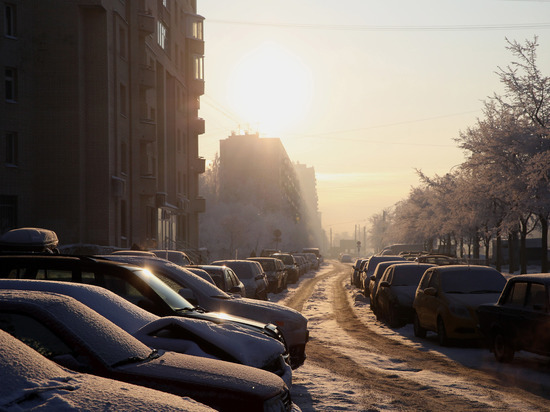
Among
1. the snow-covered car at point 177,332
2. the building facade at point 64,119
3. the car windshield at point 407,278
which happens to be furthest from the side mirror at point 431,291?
the building facade at point 64,119

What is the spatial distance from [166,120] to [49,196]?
20.7 metres

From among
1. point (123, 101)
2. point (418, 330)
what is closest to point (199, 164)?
point (123, 101)

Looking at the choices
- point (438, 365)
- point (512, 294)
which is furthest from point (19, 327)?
point (512, 294)

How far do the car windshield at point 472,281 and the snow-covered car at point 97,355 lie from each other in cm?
1243

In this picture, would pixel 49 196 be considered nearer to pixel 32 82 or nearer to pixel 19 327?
pixel 32 82

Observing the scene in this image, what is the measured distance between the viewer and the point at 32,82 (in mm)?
35125

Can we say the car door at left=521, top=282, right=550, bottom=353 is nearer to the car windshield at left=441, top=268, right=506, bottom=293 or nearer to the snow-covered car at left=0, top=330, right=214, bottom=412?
the car windshield at left=441, top=268, right=506, bottom=293

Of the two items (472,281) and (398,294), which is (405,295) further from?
(472,281)

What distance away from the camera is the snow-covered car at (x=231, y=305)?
11172 mm

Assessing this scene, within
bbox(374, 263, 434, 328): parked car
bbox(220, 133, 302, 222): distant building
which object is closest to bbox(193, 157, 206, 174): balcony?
bbox(374, 263, 434, 328): parked car

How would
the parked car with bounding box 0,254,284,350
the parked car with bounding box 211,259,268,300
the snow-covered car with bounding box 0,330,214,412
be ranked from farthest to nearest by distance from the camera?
the parked car with bounding box 211,259,268,300 → the parked car with bounding box 0,254,284,350 → the snow-covered car with bounding box 0,330,214,412

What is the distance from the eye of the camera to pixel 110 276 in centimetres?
891

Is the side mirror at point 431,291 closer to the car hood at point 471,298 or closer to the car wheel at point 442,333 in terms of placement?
the car hood at point 471,298

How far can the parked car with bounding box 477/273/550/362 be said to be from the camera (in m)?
12.2
